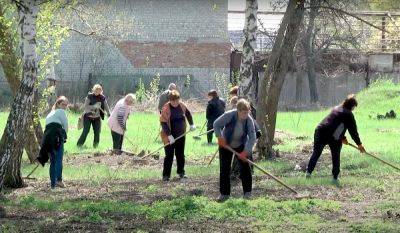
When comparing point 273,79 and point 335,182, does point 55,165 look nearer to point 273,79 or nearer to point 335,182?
point 335,182

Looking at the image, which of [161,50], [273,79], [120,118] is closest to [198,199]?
[273,79]

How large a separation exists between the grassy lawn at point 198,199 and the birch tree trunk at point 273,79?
2.19 ft

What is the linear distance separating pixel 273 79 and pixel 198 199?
7391 millimetres

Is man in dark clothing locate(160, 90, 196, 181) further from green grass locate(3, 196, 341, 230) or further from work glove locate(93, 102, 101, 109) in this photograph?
work glove locate(93, 102, 101, 109)

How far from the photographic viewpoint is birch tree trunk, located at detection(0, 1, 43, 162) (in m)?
17.2

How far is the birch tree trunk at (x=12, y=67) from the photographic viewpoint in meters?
17.2

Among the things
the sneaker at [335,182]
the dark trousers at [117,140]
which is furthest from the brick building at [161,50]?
the sneaker at [335,182]

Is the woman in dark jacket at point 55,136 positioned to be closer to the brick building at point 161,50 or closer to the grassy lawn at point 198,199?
the grassy lawn at point 198,199

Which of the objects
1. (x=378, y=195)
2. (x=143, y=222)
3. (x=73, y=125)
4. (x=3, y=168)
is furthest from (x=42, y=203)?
(x=73, y=125)

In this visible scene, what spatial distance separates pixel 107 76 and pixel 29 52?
29.7 metres

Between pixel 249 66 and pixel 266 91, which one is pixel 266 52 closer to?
pixel 266 91

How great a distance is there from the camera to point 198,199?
13.2 m

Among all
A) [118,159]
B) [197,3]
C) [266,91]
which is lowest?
[118,159]

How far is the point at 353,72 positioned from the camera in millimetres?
43562
